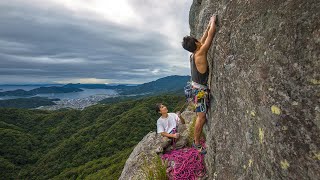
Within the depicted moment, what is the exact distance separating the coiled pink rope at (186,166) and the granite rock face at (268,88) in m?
1.65

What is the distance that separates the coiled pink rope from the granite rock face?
1646mm

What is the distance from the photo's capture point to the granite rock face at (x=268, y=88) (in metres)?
4.24

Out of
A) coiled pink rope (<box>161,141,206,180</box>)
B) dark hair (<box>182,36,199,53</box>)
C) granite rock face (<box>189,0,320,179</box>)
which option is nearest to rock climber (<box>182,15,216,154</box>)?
dark hair (<box>182,36,199,53</box>)

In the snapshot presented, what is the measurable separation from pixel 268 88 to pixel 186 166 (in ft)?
16.5

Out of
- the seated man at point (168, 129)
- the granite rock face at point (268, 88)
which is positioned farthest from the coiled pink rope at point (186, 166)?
the granite rock face at point (268, 88)

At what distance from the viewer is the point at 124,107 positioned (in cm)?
19575

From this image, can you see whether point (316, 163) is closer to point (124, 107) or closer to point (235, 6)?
point (235, 6)

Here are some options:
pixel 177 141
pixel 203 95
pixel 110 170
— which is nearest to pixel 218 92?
pixel 203 95

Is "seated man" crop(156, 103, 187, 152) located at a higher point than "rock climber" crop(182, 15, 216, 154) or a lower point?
lower

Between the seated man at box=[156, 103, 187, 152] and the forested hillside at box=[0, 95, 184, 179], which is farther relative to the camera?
the forested hillside at box=[0, 95, 184, 179]

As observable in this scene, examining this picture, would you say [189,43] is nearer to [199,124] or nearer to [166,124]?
[199,124]

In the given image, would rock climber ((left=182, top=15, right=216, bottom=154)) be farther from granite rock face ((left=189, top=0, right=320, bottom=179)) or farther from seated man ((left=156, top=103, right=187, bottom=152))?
seated man ((left=156, top=103, right=187, bottom=152))

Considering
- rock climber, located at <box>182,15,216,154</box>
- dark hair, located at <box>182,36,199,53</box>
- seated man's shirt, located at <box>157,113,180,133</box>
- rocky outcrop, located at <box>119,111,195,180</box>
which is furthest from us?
seated man's shirt, located at <box>157,113,180,133</box>

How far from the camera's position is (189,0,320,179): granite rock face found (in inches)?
167
